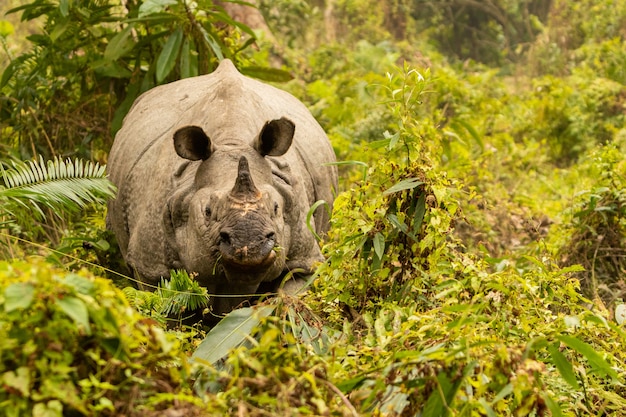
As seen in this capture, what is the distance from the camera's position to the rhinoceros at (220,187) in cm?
534

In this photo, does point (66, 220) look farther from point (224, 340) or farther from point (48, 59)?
point (224, 340)

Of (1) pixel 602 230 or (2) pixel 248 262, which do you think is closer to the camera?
(2) pixel 248 262

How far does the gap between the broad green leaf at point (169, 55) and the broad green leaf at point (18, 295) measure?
17.5ft

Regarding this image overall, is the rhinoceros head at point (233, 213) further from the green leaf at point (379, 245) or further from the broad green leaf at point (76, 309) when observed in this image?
the broad green leaf at point (76, 309)

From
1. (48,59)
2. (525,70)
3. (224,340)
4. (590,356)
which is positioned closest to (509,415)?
(590,356)

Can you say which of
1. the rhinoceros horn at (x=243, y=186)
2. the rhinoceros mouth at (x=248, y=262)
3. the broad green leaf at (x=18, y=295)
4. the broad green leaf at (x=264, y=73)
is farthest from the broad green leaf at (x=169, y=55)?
the broad green leaf at (x=18, y=295)

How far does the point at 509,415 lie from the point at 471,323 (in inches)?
17.3

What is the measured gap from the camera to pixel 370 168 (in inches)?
200

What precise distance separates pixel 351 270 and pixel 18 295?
2372mm

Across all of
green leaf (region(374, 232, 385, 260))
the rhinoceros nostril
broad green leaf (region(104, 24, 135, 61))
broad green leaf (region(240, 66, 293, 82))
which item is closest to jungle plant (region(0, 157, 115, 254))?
the rhinoceros nostril

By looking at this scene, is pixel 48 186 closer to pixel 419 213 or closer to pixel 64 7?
pixel 419 213

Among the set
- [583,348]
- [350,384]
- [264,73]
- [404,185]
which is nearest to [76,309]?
[350,384]

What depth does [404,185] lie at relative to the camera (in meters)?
4.80

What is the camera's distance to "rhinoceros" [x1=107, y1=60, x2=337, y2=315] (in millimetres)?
5336
